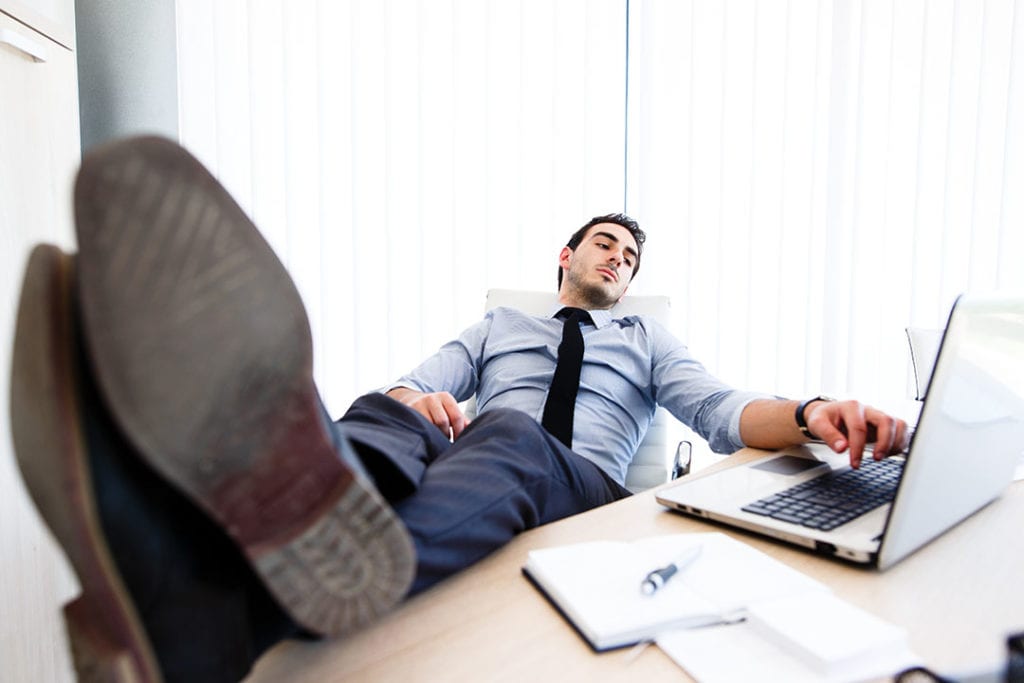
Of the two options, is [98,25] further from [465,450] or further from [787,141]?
[787,141]

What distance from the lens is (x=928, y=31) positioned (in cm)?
230

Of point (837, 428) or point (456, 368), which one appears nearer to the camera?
point (837, 428)

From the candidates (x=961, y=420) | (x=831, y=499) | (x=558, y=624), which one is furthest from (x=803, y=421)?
(x=558, y=624)

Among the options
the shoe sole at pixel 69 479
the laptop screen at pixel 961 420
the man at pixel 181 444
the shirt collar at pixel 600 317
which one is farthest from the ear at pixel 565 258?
the shoe sole at pixel 69 479


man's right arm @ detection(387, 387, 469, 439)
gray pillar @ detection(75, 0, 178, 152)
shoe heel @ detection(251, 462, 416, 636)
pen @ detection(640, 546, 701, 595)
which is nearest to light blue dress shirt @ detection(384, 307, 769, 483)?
Answer: man's right arm @ detection(387, 387, 469, 439)

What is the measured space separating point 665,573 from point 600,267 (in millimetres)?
1365

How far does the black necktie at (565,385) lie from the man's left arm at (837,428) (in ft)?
1.59

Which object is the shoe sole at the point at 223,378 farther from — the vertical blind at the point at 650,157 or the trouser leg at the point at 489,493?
the vertical blind at the point at 650,157

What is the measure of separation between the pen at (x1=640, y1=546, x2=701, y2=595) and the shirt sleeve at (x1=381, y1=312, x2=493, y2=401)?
39.4 inches

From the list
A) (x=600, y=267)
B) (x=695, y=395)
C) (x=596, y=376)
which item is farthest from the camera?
(x=600, y=267)

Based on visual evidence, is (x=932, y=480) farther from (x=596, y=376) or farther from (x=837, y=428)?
(x=596, y=376)

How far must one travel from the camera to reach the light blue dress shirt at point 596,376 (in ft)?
4.84

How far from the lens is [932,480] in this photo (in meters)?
0.58

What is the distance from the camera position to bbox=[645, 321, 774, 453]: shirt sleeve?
123cm
